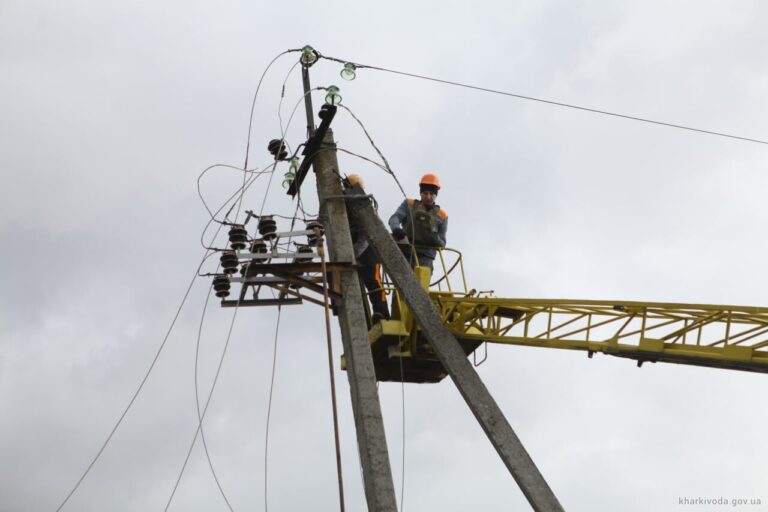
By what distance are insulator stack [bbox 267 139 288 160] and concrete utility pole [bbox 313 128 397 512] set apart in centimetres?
66

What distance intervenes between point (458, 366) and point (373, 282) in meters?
2.55

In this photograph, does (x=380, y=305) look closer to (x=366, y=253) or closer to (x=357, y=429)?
(x=366, y=253)

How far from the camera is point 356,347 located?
1494cm

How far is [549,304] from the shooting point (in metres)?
17.2

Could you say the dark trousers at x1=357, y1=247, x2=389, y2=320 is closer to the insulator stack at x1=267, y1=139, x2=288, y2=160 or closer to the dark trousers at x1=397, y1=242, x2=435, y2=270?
the dark trousers at x1=397, y1=242, x2=435, y2=270

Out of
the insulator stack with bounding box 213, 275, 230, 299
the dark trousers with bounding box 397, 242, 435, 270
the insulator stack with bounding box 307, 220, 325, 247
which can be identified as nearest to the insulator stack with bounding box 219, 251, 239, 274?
the insulator stack with bounding box 213, 275, 230, 299

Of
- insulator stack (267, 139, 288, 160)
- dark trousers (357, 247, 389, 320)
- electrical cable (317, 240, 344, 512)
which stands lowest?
electrical cable (317, 240, 344, 512)

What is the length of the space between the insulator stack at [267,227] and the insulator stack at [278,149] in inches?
51.8

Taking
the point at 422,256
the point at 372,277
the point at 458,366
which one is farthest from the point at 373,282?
the point at 458,366

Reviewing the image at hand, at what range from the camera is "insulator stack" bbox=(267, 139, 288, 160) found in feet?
55.8

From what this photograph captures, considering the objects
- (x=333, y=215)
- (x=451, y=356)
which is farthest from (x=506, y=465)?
(x=333, y=215)

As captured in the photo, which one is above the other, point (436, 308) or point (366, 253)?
point (366, 253)

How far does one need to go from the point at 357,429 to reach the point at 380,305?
381cm

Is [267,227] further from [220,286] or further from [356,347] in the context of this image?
[356,347]
